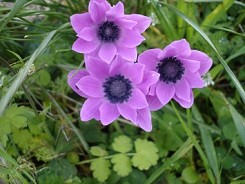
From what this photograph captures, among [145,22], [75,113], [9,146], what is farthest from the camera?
[75,113]

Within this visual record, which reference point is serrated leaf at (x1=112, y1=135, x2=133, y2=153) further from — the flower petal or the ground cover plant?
the flower petal

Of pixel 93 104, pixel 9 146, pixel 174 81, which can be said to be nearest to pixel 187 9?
pixel 174 81

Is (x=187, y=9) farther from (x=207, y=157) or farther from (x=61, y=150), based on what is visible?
(x=61, y=150)

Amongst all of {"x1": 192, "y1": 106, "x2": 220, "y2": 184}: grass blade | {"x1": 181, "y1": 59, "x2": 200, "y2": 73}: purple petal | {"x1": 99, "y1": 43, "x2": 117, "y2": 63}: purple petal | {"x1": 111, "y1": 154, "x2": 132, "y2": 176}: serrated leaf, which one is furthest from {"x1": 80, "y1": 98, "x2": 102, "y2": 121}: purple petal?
{"x1": 192, "y1": 106, "x2": 220, "y2": 184}: grass blade

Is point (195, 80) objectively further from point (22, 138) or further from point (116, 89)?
point (22, 138)

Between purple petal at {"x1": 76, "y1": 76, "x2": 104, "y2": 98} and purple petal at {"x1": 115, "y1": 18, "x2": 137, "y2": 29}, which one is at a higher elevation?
purple petal at {"x1": 115, "y1": 18, "x2": 137, "y2": 29}

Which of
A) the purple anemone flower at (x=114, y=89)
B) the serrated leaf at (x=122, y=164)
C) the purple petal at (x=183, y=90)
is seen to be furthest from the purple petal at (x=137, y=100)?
the serrated leaf at (x=122, y=164)

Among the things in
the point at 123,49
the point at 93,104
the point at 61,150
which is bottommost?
the point at 61,150
